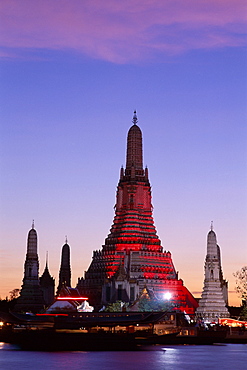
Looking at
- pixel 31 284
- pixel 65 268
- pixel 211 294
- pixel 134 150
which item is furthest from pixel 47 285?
pixel 211 294

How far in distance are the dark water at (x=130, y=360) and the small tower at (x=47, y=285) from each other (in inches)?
2762

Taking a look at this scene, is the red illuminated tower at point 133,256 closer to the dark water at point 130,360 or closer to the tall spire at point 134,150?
the tall spire at point 134,150

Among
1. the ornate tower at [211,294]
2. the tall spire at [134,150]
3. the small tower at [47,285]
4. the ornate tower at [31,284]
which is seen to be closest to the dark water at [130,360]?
the ornate tower at [211,294]

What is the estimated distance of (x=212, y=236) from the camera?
150625 mm

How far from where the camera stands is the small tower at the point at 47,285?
190m

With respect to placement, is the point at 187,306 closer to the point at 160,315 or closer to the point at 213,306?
the point at 213,306

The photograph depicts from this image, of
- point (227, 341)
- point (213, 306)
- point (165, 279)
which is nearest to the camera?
point (227, 341)

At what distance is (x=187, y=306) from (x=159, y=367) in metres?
69.5

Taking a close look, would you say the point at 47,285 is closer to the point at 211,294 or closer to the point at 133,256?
the point at 133,256

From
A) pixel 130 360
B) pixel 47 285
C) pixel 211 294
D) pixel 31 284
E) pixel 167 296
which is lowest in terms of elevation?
pixel 130 360

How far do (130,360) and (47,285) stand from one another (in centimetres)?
9606

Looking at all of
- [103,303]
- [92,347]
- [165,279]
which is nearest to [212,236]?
[165,279]

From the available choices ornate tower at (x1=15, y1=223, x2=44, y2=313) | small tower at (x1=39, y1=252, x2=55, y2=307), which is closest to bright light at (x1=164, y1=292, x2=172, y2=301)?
ornate tower at (x1=15, y1=223, x2=44, y2=313)

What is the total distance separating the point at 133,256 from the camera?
158 m
